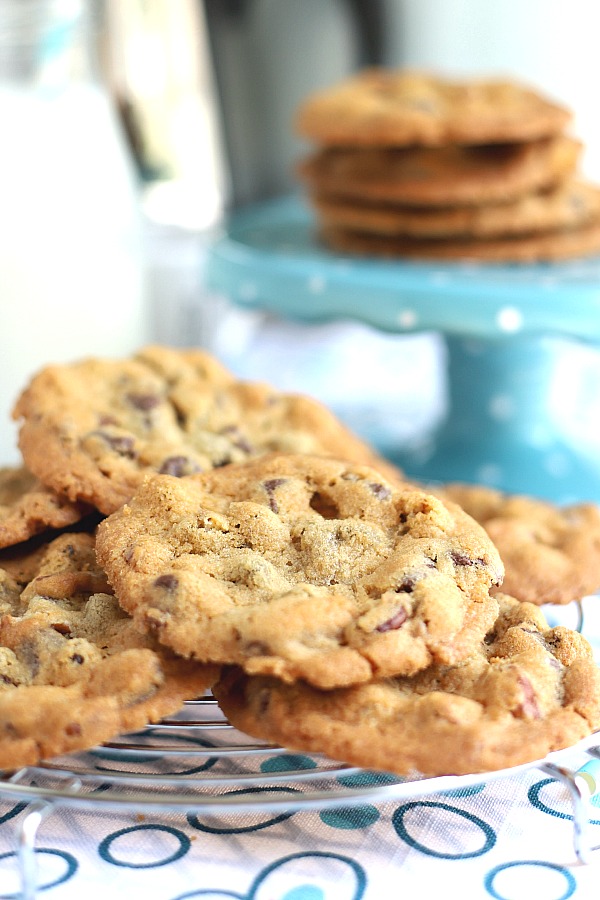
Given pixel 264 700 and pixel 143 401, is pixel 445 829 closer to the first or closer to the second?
pixel 264 700

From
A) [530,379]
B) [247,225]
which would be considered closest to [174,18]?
[247,225]

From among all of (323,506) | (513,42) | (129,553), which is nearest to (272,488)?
(323,506)

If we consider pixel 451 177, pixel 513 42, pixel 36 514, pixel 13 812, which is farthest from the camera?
pixel 513 42

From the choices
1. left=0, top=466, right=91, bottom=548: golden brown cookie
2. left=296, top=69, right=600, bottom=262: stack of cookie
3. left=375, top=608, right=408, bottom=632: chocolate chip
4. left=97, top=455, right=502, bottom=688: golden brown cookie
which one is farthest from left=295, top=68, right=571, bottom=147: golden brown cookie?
left=375, top=608, right=408, bottom=632: chocolate chip

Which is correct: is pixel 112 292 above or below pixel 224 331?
above

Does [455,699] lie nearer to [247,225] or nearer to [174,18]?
[247,225]

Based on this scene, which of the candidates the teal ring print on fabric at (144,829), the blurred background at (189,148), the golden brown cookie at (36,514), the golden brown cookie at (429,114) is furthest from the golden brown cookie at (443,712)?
the golden brown cookie at (429,114)

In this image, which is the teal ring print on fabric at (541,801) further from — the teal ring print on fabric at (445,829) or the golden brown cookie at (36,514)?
the golden brown cookie at (36,514)
